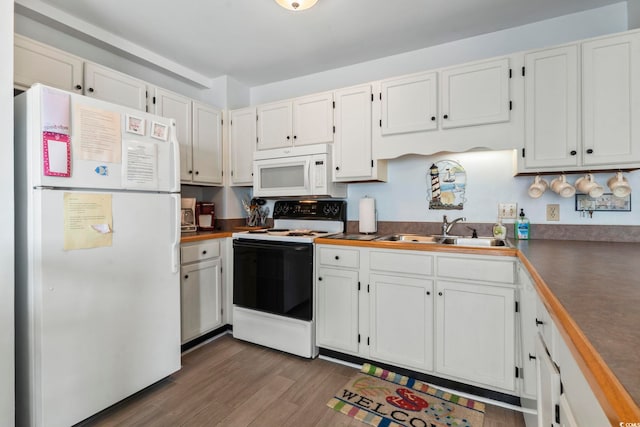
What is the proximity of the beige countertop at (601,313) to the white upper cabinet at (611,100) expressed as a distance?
2.11 ft

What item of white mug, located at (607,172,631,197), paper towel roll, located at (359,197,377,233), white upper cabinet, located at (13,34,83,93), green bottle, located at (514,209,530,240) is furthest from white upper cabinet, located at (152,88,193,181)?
white mug, located at (607,172,631,197)

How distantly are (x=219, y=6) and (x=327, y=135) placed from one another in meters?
1.20

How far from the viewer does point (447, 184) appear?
2525 mm

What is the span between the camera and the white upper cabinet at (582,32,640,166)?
5.88 feet

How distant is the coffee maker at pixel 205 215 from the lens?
10.0ft

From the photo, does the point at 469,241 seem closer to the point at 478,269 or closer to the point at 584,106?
the point at 478,269

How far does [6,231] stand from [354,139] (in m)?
2.21

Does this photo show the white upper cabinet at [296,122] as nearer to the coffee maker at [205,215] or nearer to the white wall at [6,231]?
the coffee maker at [205,215]

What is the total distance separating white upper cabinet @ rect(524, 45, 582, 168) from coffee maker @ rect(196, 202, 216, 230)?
270 centimetres

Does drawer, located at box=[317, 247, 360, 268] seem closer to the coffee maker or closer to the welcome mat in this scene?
the welcome mat

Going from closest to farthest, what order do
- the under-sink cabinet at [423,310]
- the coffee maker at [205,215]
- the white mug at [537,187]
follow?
the under-sink cabinet at [423,310] < the white mug at [537,187] < the coffee maker at [205,215]

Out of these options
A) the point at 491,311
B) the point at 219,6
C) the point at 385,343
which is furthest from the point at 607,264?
the point at 219,6

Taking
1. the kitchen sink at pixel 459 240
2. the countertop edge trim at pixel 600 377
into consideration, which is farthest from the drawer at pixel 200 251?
the countertop edge trim at pixel 600 377

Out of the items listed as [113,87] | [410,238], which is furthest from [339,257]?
[113,87]
